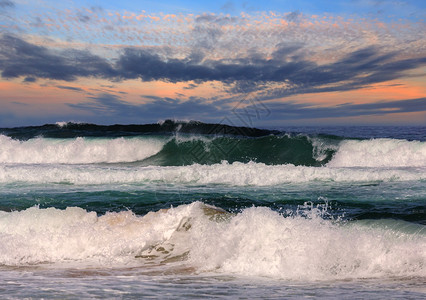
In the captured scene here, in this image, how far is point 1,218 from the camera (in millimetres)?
7570

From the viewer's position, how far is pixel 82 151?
23781 mm

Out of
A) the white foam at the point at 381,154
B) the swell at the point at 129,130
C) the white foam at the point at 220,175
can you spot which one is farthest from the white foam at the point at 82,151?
the white foam at the point at 381,154

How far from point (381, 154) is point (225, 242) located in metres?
16.2

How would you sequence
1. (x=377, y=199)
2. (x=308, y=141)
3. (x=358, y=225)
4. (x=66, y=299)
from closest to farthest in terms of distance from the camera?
(x=66, y=299)
(x=358, y=225)
(x=377, y=199)
(x=308, y=141)

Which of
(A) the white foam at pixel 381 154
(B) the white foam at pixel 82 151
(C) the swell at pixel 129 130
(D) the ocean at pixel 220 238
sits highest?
(C) the swell at pixel 129 130

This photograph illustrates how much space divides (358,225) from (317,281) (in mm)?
2215

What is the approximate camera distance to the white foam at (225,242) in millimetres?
5066

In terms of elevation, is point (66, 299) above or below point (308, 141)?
below

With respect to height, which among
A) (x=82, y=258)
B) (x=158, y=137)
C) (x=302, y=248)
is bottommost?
(x=82, y=258)

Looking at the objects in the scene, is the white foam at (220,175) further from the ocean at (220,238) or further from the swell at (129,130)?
the swell at (129,130)

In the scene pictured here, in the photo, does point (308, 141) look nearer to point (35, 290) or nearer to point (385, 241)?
point (385, 241)

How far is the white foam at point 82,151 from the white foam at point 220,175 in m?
7.74

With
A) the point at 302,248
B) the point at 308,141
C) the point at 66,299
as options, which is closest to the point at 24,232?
the point at 66,299

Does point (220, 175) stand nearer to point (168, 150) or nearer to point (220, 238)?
point (220, 238)
